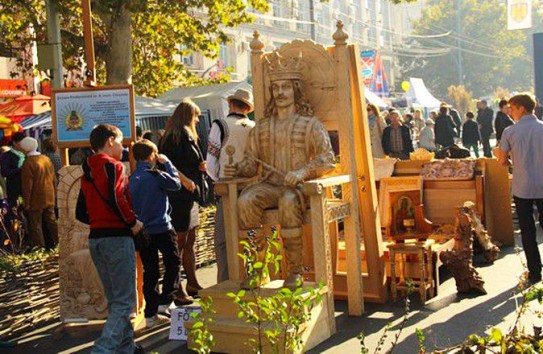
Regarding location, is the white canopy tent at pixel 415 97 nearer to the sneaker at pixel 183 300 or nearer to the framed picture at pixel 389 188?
the framed picture at pixel 389 188

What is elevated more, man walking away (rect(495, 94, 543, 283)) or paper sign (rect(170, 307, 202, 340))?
man walking away (rect(495, 94, 543, 283))

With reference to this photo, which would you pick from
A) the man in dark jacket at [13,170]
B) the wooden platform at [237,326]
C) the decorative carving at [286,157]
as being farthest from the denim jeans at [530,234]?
the man in dark jacket at [13,170]

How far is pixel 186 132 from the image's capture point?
754 cm

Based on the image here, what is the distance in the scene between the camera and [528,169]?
7438mm

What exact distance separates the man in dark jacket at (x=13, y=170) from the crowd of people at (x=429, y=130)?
19.6 feet

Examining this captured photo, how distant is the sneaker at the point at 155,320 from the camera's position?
6.75 m

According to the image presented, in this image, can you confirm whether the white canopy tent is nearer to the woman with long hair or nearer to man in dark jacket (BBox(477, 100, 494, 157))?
man in dark jacket (BBox(477, 100, 494, 157))

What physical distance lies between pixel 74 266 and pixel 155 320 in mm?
836

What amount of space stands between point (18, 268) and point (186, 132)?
196 centimetres

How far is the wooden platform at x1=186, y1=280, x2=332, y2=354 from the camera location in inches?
225

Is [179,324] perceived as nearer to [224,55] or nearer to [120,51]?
[120,51]

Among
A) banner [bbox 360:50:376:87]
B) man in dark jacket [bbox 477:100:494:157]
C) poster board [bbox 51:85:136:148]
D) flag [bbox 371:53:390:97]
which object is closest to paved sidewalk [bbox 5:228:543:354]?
poster board [bbox 51:85:136:148]

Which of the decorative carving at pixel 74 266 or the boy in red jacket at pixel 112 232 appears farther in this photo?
the decorative carving at pixel 74 266

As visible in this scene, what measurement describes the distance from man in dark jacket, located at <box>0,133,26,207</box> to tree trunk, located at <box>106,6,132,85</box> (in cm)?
283
